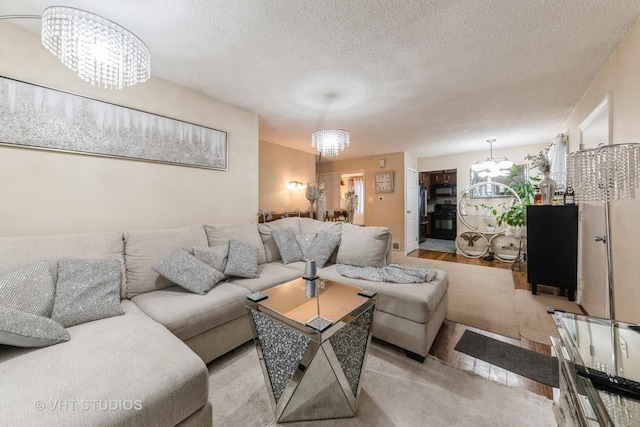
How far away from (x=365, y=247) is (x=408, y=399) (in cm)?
132

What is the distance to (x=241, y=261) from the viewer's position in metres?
2.19

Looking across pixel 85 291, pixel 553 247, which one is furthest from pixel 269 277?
pixel 553 247

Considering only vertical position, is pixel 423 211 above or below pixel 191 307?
above

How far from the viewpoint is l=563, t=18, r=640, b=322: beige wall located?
1621 mm

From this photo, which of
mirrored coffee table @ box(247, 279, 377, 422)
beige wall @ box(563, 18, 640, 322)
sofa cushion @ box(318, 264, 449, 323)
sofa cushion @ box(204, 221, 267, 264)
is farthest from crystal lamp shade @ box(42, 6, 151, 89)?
beige wall @ box(563, 18, 640, 322)

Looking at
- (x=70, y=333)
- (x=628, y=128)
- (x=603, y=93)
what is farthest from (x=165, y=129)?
(x=603, y=93)

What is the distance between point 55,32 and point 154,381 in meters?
1.73

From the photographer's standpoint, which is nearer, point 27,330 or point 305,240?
point 27,330

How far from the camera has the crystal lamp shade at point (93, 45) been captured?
3.96 feet

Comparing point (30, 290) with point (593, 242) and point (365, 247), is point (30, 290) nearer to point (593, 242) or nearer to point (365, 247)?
point (365, 247)

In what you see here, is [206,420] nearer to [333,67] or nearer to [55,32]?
[55,32]

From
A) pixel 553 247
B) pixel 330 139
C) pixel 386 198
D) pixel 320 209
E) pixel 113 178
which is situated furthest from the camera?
pixel 386 198

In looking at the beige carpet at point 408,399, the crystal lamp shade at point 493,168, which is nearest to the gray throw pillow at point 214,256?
the beige carpet at point 408,399

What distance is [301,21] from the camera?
1.61 meters
